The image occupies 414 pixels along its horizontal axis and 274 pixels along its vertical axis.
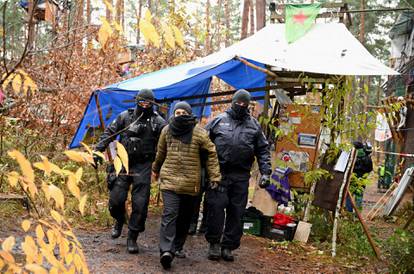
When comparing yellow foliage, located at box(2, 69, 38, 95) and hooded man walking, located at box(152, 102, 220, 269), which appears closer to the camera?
yellow foliage, located at box(2, 69, 38, 95)

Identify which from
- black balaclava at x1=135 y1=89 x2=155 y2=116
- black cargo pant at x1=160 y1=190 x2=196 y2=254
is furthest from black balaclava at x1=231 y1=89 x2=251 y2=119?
black cargo pant at x1=160 y1=190 x2=196 y2=254

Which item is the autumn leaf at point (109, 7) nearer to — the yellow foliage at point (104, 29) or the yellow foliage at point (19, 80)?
the yellow foliage at point (104, 29)

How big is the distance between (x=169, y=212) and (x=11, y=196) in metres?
2.67

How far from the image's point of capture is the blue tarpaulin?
7.42m

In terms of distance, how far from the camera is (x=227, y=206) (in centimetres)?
600

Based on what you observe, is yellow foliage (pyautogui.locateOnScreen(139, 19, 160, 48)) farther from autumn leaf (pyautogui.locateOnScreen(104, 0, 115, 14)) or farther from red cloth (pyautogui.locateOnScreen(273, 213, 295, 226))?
red cloth (pyautogui.locateOnScreen(273, 213, 295, 226))

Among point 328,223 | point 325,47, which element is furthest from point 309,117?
point 328,223

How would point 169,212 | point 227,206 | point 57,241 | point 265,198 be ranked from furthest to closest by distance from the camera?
point 265,198 < point 227,206 < point 169,212 < point 57,241

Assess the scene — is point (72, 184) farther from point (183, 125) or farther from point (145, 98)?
point (145, 98)

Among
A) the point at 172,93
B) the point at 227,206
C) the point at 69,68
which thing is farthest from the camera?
the point at 69,68

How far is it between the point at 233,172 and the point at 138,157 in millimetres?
1202

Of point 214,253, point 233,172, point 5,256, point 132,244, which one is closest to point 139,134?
point 233,172

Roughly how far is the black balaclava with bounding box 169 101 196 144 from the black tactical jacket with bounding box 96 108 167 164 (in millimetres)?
540

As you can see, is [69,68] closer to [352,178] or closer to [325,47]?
[325,47]
